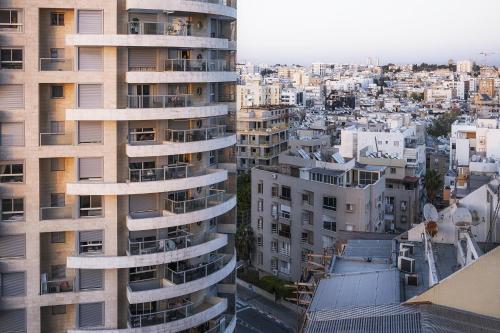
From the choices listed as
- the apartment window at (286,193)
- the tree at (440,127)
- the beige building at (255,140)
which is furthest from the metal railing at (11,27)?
the tree at (440,127)

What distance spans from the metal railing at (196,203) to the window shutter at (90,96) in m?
3.70

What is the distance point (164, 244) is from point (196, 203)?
1784 millimetres

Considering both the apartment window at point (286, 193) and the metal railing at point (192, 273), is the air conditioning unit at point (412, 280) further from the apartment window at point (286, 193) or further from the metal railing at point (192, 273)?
the apartment window at point (286, 193)

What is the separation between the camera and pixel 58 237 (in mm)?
20641

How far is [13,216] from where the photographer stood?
2005 cm

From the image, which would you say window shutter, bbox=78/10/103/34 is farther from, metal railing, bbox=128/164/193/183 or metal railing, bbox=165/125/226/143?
metal railing, bbox=128/164/193/183

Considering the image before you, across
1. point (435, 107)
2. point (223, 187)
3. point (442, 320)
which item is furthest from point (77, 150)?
point (435, 107)

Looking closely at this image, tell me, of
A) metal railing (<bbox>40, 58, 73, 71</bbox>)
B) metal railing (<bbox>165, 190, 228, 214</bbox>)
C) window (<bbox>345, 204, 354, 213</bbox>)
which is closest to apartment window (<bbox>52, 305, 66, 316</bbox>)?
metal railing (<bbox>165, 190, 228, 214</bbox>)

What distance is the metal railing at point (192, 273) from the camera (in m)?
21.5

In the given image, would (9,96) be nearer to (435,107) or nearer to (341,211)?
(341,211)

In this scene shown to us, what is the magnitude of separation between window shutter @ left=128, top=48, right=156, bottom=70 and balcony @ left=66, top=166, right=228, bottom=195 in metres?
3.19

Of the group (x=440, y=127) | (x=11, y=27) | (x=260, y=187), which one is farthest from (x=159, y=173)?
(x=440, y=127)

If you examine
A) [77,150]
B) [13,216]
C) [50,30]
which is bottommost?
[13,216]

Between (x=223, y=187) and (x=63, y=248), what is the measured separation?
622 cm
